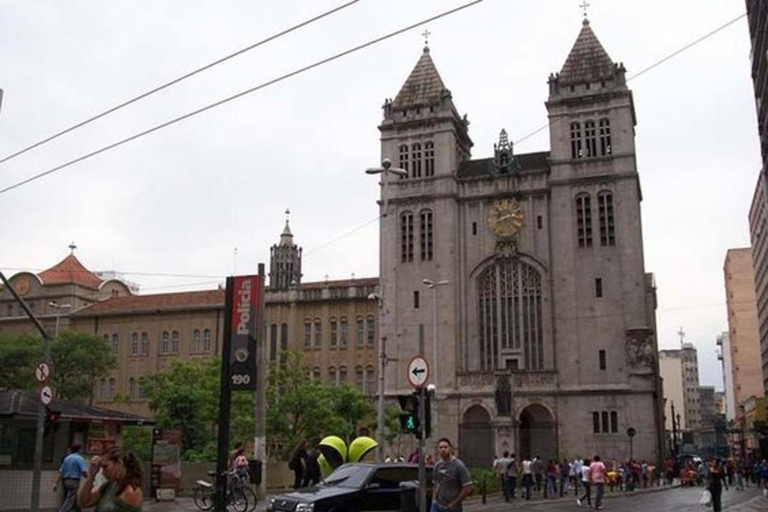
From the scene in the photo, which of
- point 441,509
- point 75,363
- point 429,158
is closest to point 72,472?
point 441,509

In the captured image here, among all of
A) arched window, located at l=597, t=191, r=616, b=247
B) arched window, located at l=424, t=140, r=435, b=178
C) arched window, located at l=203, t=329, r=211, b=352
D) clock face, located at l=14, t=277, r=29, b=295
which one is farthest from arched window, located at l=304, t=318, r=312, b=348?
clock face, located at l=14, t=277, r=29, b=295

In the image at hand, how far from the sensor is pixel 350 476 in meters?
16.5

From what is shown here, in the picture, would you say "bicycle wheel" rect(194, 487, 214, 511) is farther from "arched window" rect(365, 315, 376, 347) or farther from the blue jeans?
"arched window" rect(365, 315, 376, 347)

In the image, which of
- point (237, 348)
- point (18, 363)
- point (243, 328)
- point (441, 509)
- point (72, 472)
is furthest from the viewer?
point (18, 363)

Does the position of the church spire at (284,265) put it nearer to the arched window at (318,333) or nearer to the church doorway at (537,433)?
the arched window at (318,333)

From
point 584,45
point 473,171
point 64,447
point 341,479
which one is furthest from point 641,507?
point 584,45

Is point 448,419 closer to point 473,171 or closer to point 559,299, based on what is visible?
point 559,299

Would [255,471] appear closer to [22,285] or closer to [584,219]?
[584,219]

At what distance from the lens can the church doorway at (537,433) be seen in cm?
5344

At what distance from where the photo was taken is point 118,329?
74.4 metres

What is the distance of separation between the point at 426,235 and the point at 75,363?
2586 cm

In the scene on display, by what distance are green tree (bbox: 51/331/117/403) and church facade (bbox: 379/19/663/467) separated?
68.3 feet

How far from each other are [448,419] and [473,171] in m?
18.2

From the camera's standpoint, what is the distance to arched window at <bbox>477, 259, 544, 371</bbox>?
5634 centimetres
